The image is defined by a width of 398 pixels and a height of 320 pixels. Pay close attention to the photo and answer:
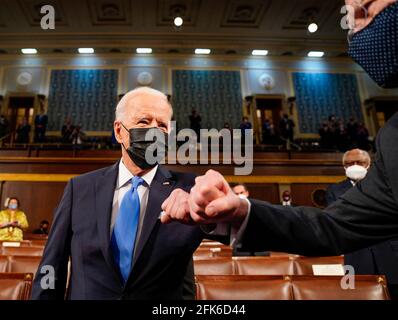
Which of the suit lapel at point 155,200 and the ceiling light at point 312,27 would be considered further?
the ceiling light at point 312,27

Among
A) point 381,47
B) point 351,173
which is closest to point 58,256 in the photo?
point 381,47

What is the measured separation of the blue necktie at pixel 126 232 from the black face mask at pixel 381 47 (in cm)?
94

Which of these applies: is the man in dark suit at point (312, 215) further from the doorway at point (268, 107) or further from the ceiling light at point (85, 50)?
the ceiling light at point (85, 50)

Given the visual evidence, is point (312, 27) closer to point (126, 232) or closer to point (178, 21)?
point (178, 21)

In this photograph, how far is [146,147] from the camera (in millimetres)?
1523

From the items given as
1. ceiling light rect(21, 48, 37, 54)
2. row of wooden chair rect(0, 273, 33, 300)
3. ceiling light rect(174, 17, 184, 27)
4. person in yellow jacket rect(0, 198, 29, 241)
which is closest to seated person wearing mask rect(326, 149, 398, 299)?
row of wooden chair rect(0, 273, 33, 300)

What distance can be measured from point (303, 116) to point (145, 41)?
586 centimetres

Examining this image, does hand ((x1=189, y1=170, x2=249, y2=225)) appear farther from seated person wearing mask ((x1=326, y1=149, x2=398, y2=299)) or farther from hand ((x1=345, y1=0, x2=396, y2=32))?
seated person wearing mask ((x1=326, y1=149, x2=398, y2=299))

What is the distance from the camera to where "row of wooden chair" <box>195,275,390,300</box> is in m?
1.54

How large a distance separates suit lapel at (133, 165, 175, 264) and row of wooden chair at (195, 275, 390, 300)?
1.55 ft

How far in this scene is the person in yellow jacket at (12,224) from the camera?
455 centimetres

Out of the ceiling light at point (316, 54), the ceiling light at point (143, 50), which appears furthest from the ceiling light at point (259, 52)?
the ceiling light at point (143, 50)

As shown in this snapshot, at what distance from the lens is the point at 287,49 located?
1150 cm

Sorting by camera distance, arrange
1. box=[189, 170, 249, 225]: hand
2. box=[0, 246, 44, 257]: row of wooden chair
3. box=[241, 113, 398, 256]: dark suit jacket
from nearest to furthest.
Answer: box=[189, 170, 249, 225]: hand, box=[241, 113, 398, 256]: dark suit jacket, box=[0, 246, 44, 257]: row of wooden chair
